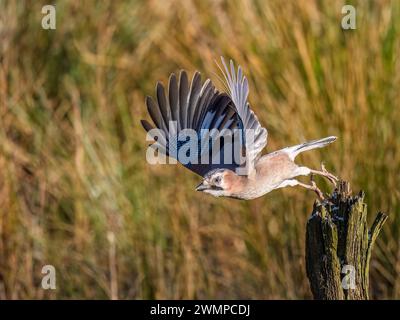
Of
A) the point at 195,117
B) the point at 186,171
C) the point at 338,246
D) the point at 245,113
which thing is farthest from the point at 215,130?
→ the point at 186,171

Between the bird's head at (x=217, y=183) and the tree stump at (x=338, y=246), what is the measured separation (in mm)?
476

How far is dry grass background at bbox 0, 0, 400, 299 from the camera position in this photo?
6137 mm

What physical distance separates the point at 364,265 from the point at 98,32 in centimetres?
445

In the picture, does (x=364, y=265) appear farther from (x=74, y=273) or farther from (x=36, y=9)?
(x=36, y=9)

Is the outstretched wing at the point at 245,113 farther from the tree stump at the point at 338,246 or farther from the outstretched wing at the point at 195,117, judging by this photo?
the tree stump at the point at 338,246

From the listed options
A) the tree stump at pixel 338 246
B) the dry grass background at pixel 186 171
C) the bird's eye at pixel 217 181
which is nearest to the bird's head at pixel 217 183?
the bird's eye at pixel 217 181

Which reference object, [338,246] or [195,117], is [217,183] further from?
[338,246]

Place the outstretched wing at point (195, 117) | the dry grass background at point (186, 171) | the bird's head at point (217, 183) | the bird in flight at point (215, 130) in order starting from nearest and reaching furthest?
1. the bird's head at point (217, 183)
2. the bird in flight at point (215, 130)
3. the outstretched wing at point (195, 117)
4. the dry grass background at point (186, 171)

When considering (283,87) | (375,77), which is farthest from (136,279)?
(375,77)

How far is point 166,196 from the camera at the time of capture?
21.8ft

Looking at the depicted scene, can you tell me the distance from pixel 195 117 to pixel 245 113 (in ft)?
1.67

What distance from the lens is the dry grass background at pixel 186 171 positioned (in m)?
6.14

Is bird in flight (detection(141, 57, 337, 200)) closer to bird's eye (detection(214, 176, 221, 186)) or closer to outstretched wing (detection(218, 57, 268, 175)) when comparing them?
outstretched wing (detection(218, 57, 268, 175))
